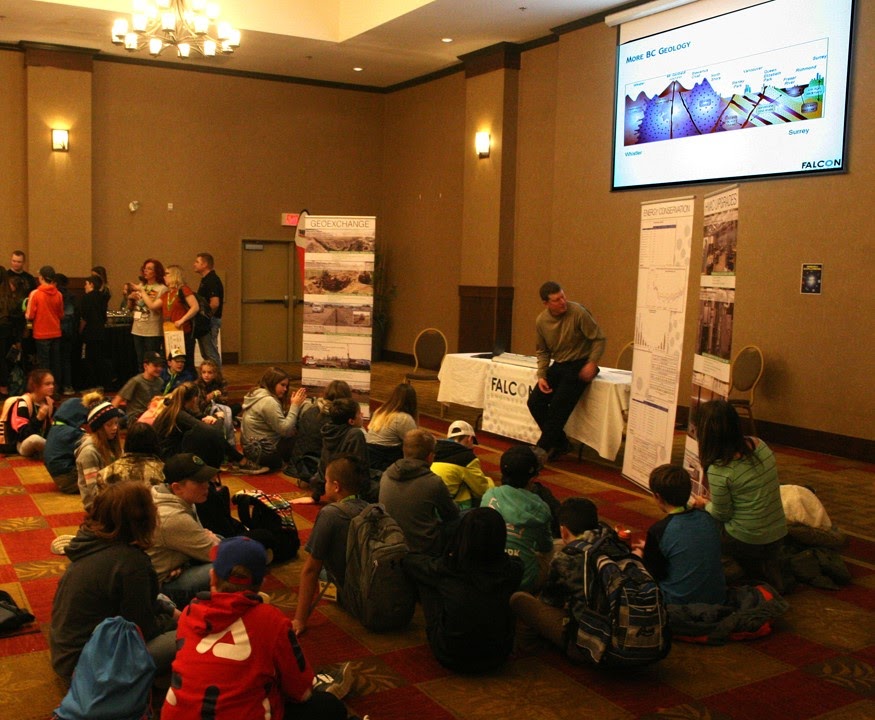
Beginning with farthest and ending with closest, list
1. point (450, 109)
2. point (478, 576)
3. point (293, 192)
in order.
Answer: point (293, 192) < point (450, 109) < point (478, 576)

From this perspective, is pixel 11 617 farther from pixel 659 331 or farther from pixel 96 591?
pixel 659 331

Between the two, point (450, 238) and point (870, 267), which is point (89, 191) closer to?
point (450, 238)

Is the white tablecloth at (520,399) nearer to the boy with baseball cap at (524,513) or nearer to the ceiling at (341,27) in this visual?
the boy with baseball cap at (524,513)

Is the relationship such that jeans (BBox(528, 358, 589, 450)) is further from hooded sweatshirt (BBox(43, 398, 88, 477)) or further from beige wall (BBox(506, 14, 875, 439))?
hooded sweatshirt (BBox(43, 398, 88, 477))

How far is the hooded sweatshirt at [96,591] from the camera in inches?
125

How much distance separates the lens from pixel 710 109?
9.06m

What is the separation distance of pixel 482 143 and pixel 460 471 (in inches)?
325

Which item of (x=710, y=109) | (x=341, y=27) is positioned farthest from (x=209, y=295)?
(x=710, y=109)

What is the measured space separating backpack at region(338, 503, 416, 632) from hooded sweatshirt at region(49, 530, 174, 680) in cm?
104

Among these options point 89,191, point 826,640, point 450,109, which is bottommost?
point 826,640

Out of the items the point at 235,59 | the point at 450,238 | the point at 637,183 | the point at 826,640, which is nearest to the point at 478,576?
the point at 826,640

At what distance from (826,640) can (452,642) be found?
1787mm

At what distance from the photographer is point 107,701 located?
283 cm

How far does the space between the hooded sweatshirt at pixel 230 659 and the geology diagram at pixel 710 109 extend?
7242 millimetres
